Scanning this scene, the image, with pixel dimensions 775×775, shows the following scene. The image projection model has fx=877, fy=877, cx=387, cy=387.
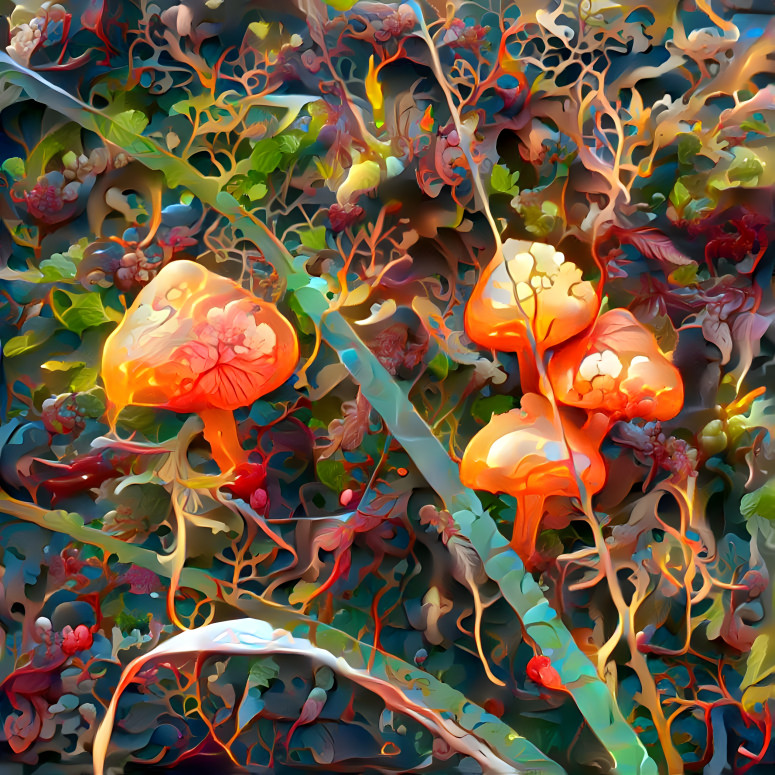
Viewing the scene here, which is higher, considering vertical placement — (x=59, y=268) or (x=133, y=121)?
(x=133, y=121)

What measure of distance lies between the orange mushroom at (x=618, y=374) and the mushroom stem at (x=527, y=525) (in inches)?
7.6

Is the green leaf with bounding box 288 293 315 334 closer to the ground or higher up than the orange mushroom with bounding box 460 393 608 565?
higher up

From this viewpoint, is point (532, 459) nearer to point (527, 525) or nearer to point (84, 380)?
point (527, 525)

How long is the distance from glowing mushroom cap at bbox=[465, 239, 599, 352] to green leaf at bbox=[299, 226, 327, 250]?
0.29m

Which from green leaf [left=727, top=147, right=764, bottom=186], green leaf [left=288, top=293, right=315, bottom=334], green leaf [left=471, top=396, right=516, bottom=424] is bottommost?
green leaf [left=471, top=396, right=516, bottom=424]

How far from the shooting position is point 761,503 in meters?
1.60

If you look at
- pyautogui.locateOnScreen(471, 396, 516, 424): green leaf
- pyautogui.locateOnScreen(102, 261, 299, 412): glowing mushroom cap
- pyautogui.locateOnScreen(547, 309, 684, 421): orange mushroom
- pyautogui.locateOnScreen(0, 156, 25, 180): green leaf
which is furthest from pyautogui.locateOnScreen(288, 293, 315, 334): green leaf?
pyautogui.locateOnScreen(0, 156, 25, 180): green leaf

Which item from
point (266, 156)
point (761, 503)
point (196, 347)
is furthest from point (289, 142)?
point (761, 503)

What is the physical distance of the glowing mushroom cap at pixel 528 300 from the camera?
1.58m

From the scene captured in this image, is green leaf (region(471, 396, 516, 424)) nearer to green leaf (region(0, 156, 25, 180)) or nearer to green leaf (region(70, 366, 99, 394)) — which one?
green leaf (region(70, 366, 99, 394))

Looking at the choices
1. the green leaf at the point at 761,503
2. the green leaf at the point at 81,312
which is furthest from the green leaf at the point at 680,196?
the green leaf at the point at 81,312

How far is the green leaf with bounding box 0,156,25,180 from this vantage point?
1640mm

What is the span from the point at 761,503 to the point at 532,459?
1.42ft

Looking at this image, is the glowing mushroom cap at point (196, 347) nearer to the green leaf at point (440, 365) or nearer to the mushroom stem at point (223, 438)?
the mushroom stem at point (223, 438)
